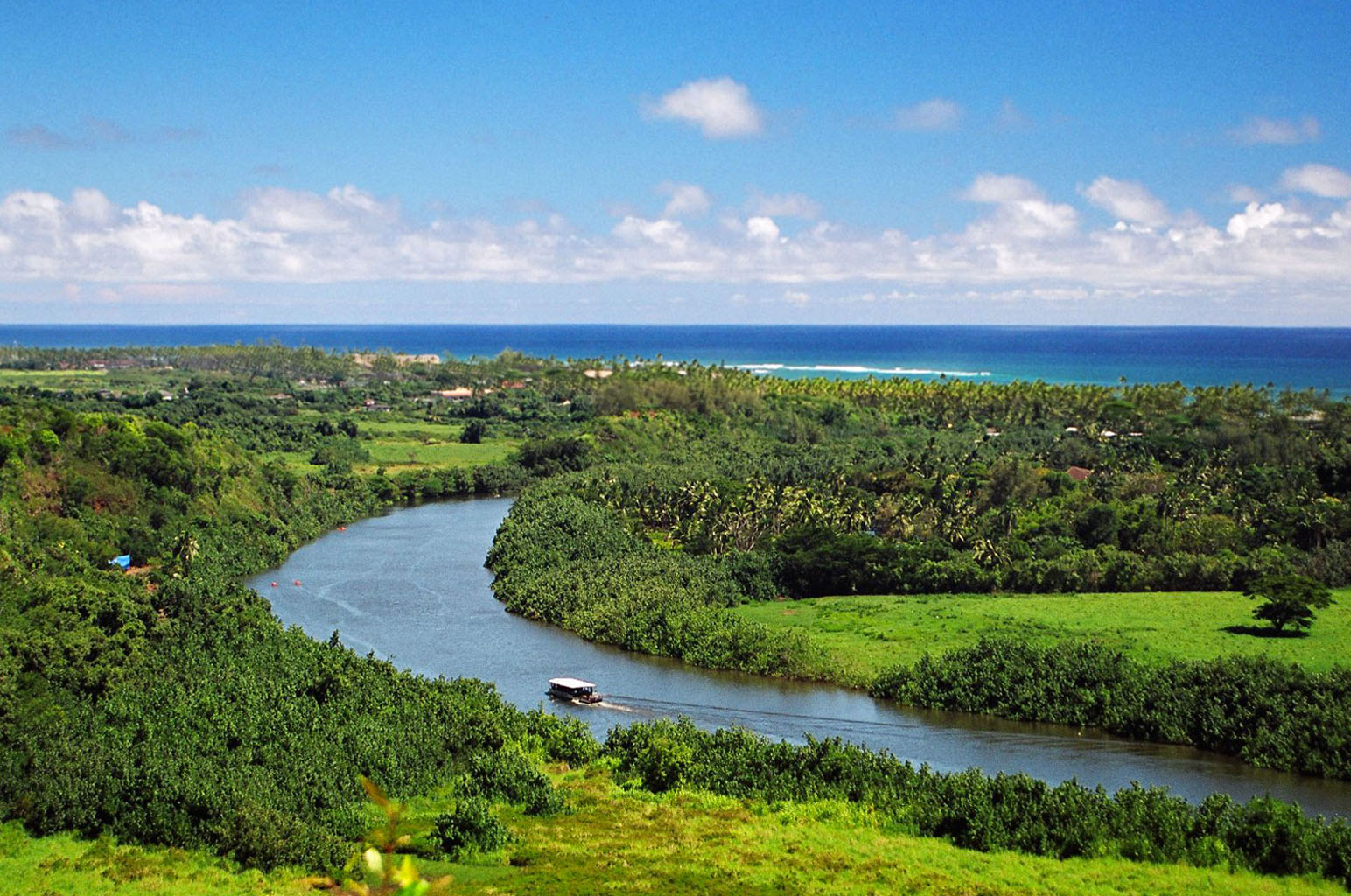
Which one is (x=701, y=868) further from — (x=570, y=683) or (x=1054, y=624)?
(x=1054, y=624)

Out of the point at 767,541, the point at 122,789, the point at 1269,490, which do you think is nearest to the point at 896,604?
the point at 767,541

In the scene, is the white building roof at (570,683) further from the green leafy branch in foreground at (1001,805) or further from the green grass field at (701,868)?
the green grass field at (701,868)

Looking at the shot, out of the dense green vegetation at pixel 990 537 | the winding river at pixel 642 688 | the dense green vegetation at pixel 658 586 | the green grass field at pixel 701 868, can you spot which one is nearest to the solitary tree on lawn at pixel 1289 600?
the dense green vegetation at pixel 990 537

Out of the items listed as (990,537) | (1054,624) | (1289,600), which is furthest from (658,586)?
(1289,600)

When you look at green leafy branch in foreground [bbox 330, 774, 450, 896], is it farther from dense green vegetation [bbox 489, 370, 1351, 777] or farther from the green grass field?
dense green vegetation [bbox 489, 370, 1351, 777]

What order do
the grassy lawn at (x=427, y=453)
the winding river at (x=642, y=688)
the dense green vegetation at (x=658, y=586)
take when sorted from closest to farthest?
the dense green vegetation at (x=658, y=586) → the winding river at (x=642, y=688) → the grassy lawn at (x=427, y=453)
